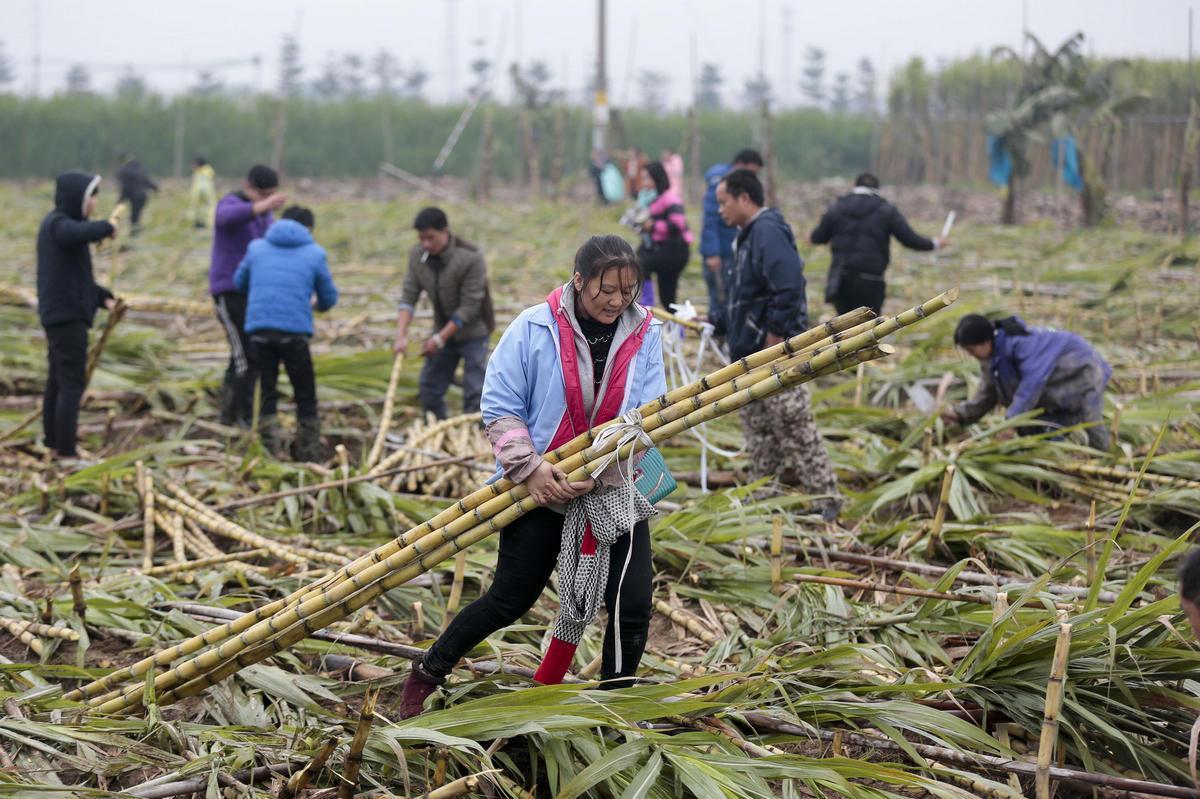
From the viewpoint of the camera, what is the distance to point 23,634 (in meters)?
3.62

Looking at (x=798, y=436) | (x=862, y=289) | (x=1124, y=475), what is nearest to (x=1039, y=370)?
(x=1124, y=475)

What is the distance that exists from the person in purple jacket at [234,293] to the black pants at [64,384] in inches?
29.7

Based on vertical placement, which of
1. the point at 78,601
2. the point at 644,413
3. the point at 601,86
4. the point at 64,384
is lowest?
the point at 78,601

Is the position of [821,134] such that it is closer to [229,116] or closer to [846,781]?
[229,116]

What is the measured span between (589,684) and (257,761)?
2.67 ft

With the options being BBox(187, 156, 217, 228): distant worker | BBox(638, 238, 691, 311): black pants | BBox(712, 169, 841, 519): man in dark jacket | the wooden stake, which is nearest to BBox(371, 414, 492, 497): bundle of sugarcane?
BBox(712, 169, 841, 519): man in dark jacket

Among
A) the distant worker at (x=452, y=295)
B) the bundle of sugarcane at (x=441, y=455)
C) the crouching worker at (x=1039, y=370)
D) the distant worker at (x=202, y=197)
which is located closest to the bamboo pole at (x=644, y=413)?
the bundle of sugarcane at (x=441, y=455)

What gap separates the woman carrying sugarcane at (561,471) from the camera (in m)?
2.80

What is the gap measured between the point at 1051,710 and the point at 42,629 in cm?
292

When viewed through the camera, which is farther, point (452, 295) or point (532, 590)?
point (452, 295)

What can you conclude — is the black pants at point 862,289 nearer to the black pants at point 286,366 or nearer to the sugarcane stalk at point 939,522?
the sugarcane stalk at point 939,522

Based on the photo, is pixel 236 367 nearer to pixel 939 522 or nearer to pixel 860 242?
pixel 860 242

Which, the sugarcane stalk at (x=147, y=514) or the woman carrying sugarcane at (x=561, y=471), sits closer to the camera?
the woman carrying sugarcane at (x=561, y=471)

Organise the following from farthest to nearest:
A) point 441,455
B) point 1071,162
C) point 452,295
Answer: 1. point 1071,162
2. point 452,295
3. point 441,455
